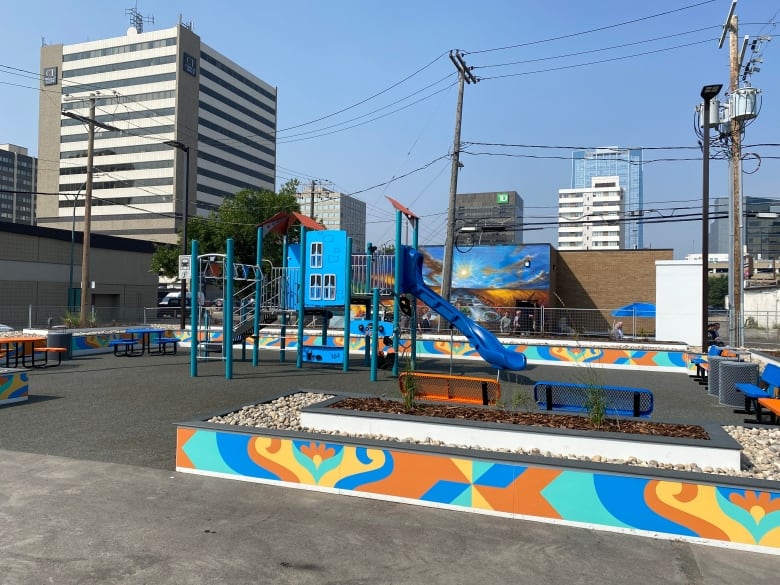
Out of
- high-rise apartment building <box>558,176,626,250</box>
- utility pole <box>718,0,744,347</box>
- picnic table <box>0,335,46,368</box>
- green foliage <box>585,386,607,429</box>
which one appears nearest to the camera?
green foliage <box>585,386,607,429</box>

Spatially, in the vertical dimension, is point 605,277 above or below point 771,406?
above

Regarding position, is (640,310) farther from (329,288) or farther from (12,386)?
(12,386)

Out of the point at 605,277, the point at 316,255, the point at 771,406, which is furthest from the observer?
the point at 605,277

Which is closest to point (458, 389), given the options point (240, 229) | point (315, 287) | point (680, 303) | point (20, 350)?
point (315, 287)

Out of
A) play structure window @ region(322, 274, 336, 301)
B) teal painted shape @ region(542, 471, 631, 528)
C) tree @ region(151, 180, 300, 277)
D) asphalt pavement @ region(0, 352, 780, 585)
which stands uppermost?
tree @ region(151, 180, 300, 277)

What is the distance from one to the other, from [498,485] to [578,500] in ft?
2.32

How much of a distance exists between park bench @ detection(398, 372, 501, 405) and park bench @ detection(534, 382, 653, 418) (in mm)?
664

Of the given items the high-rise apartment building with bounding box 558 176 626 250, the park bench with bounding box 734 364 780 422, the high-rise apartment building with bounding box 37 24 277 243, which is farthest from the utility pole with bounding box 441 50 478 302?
the high-rise apartment building with bounding box 558 176 626 250

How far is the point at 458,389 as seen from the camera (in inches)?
344

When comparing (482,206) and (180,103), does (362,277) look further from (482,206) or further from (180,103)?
(482,206)

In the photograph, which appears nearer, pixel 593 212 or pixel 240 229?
pixel 240 229

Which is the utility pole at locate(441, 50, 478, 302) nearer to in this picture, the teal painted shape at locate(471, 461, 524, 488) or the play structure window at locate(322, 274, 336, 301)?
the play structure window at locate(322, 274, 336, 301)

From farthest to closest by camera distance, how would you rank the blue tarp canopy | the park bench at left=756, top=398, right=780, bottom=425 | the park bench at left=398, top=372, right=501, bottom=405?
the blue tarp canopy < the park bench at left=398, top=372, right=501, bottom=405 < the park bench at left=756, top=398, right=780, bottom=425

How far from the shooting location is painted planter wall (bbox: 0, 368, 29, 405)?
10.4 metres
